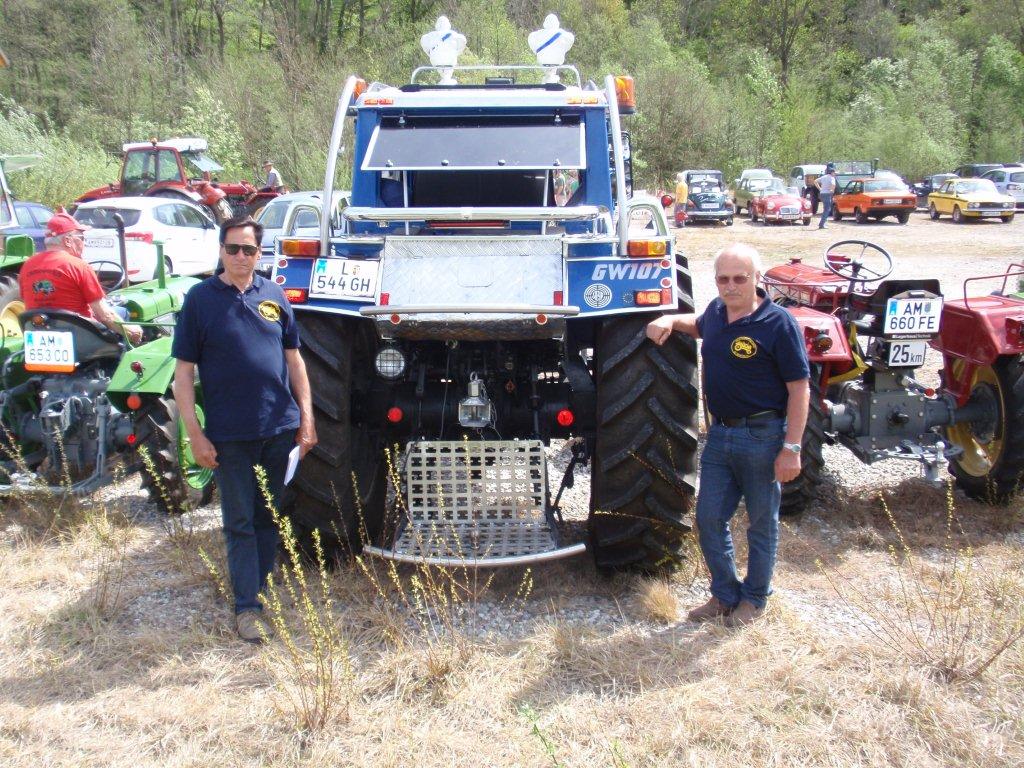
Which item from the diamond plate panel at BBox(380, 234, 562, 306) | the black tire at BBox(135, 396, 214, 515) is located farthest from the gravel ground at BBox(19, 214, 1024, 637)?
the diamond plate panel at BBox(380, 234, 562, 306)

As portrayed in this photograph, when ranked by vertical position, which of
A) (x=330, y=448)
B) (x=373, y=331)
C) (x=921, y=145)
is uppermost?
(x=921, y=145)

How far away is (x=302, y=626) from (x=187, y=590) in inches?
31.1

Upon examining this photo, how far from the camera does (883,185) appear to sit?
88.8ft

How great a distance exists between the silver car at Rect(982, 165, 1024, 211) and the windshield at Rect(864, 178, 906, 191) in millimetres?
5653

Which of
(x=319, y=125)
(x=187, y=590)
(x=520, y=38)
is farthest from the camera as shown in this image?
(x=520, y=38)

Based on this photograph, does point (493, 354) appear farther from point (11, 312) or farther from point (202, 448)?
point (11, 312)

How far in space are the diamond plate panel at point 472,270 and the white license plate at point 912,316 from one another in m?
2.31

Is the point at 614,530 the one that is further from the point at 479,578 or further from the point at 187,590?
the point at 187,590

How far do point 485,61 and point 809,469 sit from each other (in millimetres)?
28659

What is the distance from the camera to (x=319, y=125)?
26.2 metres

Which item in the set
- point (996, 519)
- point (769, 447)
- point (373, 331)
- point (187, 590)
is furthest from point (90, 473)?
point (996, 519)

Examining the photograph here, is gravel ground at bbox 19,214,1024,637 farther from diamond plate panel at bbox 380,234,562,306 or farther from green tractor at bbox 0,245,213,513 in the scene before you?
diamond plate panel at bbox 380,234,562,306

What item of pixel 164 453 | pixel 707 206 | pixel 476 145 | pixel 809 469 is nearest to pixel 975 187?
pixel 707 206

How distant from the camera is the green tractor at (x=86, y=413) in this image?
17.5 feet
